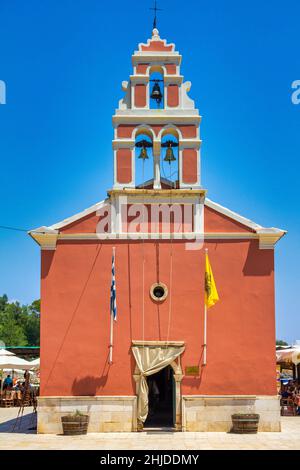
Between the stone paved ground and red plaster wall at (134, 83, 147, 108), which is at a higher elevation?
red plaster wall at (134, 83, 147, 108)

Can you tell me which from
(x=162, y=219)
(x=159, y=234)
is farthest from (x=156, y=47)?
(x=159, y=234)

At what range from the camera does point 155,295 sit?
19.4m

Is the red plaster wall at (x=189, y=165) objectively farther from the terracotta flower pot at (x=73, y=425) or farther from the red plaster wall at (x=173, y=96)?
the terracotta flower pot at (x=73, y=425)

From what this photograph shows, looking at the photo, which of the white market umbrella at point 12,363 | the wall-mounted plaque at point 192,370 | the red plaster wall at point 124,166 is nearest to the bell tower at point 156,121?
the red plaster wall at point 124,166

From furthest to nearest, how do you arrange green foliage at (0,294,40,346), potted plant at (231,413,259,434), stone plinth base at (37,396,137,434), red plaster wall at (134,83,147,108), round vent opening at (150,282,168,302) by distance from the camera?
1. green foliage at (0,294,40,346)
2. red plaster wall at (134,83,147,108)
3. round vent opening at (150,282,168,302)
4. stone plinth base at (37,396,137,434)
5. potted plant at (231,413,259,434)

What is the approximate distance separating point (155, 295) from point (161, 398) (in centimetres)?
671

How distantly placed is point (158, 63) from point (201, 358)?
9646mm

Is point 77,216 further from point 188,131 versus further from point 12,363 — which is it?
point 12,363

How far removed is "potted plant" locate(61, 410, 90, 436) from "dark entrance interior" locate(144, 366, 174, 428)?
121 inches

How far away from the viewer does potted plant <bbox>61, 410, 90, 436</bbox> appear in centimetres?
1786

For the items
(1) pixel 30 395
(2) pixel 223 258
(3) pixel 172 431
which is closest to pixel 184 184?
(2) pixel 223 258

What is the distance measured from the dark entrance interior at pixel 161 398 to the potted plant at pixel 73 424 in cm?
308

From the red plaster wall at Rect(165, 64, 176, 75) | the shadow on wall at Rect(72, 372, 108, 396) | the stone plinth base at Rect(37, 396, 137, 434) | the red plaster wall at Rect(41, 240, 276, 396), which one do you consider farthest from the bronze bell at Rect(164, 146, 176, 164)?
the stone plinth base at Rect(37, 396, 137, 434)

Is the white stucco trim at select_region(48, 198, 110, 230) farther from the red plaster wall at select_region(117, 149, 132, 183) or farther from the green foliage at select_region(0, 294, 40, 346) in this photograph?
the green foliage at select_region(0, 294, 40, 346)
